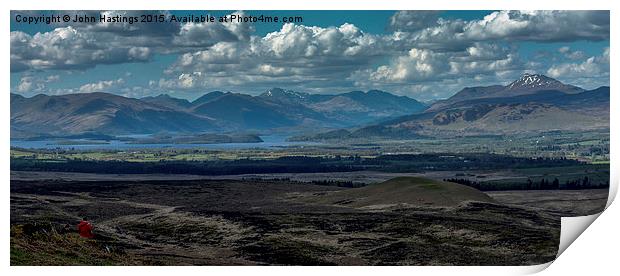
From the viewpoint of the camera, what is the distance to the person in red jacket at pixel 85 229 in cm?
10415

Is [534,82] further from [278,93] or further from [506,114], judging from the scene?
[278,93]

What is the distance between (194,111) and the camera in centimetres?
15675

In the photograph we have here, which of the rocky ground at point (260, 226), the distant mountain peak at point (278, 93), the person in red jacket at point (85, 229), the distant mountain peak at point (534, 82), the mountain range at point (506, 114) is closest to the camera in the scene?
the rocky ground at point (260, 226)

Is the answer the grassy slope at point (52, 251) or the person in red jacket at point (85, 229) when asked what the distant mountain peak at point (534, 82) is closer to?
the person in red jacket at point (85, 229)

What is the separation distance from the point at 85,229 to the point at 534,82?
9467cm

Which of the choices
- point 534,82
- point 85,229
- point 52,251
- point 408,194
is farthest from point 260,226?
point 534,82

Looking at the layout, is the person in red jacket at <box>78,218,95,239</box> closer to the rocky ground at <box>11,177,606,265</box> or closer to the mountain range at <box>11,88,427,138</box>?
the rocky ground at <box>11,177,606,265</box>

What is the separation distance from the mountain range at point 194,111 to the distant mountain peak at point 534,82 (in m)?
22.6

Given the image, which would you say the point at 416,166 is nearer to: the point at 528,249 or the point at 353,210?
the point at 353,210

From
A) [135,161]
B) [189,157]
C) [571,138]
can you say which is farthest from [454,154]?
[135,161]

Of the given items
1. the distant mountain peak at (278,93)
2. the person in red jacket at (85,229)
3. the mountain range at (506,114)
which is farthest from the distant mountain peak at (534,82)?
the person in red jacket at (85,229)

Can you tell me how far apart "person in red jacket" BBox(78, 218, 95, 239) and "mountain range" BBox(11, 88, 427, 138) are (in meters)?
23.5

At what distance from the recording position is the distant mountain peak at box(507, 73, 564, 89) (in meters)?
146

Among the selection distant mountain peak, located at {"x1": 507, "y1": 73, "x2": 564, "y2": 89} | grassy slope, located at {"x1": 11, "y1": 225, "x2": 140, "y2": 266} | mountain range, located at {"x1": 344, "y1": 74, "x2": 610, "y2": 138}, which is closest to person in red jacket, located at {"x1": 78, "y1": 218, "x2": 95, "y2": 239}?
grassy slope, located at {"x1": 11, "y1": 225, "x2": 140, "y2": 266}
